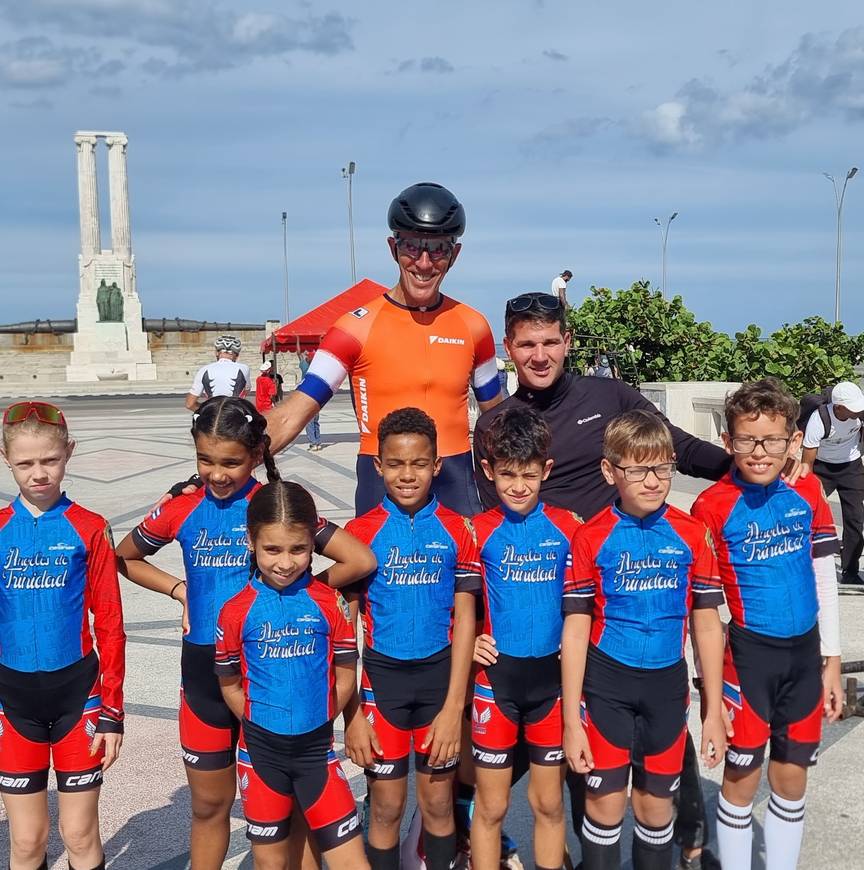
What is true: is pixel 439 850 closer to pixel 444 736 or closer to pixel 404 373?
pixel 444 736

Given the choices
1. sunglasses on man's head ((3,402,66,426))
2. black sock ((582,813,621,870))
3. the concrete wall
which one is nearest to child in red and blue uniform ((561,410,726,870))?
black sock ((582,813,621,870))

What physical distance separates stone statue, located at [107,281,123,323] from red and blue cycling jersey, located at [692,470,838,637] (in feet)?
162

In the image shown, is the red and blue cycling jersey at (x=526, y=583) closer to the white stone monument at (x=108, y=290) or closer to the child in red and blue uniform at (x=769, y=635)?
the child in red and blue uniform at (x=769, y=635)

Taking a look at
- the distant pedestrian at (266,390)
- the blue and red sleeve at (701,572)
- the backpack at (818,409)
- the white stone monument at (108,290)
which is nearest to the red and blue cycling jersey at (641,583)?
the blue and red sleeve at (701,572)

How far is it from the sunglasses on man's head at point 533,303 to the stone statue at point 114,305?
49.0m

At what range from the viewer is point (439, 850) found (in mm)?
3336

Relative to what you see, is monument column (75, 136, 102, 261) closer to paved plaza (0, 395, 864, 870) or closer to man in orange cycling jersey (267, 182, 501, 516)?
paved plaza (0, 395, 864, 870)

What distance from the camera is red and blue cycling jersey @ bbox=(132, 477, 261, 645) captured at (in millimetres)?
3303

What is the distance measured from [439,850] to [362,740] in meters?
0.52

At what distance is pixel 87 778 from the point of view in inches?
Result: 123

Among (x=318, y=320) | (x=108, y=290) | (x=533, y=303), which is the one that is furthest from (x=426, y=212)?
(x=108, y=290)

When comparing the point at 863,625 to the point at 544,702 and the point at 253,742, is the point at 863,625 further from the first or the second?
the point at 253,742

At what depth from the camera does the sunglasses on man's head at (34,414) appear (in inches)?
124

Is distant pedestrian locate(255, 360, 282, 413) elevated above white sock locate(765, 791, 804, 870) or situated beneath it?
elevated above
